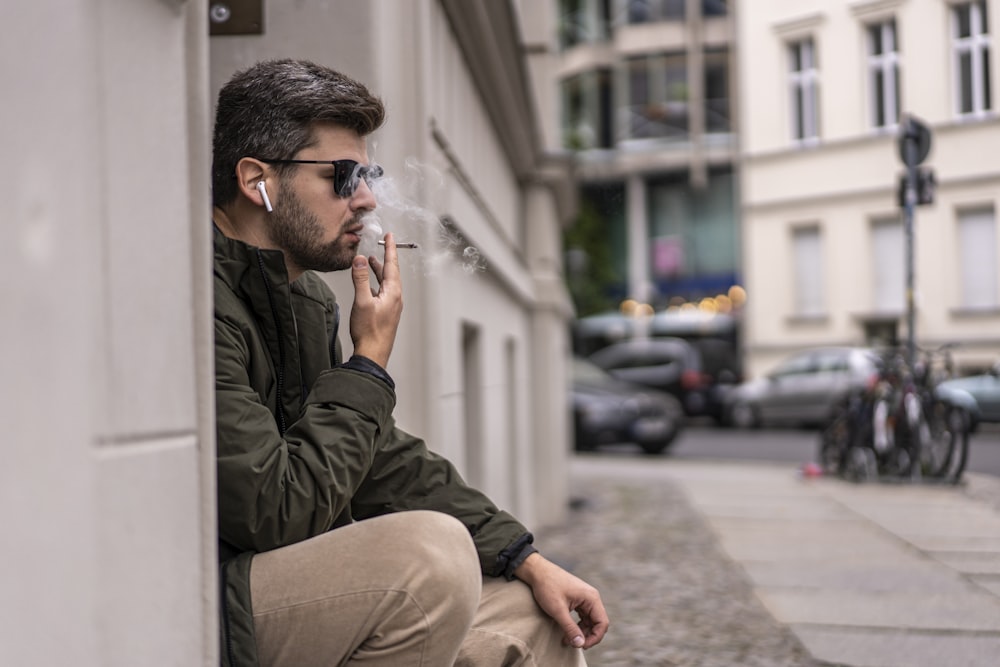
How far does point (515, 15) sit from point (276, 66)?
4349 millimetres

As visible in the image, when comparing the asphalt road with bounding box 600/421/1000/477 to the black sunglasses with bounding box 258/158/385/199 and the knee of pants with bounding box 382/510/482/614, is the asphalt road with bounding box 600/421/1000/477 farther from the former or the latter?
the knee of pants with bounding box 382/510/482/614

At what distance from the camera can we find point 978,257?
5.28 metres

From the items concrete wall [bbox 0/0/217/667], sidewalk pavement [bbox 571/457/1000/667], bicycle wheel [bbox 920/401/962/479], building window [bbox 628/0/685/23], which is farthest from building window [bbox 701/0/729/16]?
concrete wall [bbox 0/0/217/667]

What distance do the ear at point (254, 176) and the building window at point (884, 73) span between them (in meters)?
3.42

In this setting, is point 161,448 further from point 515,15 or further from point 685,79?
point 685,79

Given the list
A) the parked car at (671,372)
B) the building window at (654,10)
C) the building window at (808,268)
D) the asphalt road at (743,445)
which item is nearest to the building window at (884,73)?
the building window at (808,268)

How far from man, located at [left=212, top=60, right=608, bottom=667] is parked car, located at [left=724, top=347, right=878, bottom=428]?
49.8 ft

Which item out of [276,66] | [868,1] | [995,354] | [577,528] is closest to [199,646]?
[276,66]

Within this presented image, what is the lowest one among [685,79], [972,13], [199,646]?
[199,646]

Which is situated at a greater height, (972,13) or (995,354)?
(972,13)

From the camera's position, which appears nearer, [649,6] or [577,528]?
[577,528]

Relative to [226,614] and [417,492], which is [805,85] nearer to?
[417,492]

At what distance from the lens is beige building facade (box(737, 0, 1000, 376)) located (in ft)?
16.3

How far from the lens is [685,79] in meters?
32.6
